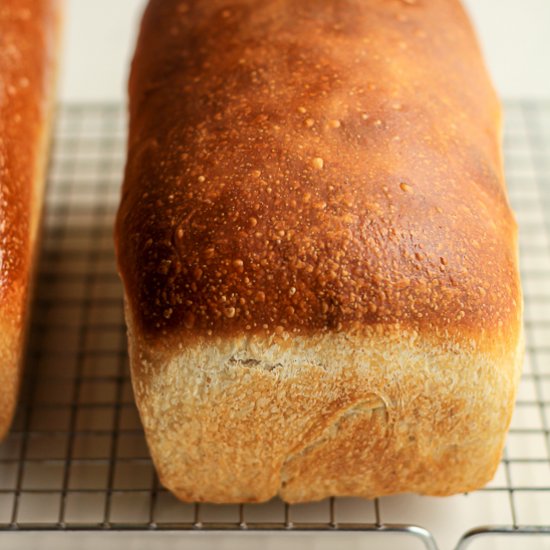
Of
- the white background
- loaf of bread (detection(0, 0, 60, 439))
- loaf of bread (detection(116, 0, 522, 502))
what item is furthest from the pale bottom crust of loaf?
the white background

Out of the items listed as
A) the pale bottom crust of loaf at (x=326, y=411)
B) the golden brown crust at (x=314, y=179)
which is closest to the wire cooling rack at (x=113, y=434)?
the pale bottom crust of loaf at (x=326, y=411)

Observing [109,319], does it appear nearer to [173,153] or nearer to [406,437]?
[173,153]

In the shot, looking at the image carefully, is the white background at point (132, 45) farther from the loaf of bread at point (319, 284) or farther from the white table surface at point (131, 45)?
the loaf of bread at point (319, 284)

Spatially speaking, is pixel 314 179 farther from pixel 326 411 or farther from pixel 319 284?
pixel 326 411

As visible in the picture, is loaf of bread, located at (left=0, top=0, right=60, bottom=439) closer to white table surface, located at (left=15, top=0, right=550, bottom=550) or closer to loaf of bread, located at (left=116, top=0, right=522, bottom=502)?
loaf of bread, located at (left=116, top=0, right=522, bottom=502)

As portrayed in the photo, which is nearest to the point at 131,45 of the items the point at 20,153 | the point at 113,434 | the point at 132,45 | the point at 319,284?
the point at 132,45

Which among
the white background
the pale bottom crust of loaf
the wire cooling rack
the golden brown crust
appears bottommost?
the wire cooling rack
